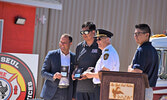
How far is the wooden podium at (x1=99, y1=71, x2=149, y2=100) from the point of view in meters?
3.14

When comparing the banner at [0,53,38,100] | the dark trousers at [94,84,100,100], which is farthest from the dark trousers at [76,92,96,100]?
the banner at [0,53,38,100]

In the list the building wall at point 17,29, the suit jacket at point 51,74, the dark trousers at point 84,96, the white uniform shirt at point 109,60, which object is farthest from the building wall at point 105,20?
the white uniform shirt at point 109,60

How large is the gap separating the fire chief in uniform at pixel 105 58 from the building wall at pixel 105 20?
4378 mm

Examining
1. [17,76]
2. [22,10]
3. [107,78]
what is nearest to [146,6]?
[22,10]

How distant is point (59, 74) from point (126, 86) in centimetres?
178

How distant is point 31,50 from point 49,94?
3637 mm

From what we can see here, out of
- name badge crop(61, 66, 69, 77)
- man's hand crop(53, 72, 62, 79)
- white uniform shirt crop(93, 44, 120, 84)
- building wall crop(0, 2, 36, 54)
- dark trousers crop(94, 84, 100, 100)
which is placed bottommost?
dark trousers crop(94, 84, 100, 100)

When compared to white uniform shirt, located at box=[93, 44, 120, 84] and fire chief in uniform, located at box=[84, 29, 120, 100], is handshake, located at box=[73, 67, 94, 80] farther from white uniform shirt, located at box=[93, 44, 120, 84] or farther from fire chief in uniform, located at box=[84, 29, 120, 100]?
white uniform shirt, located at box=[93, 44, 120, 84]

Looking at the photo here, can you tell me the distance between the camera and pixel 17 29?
8.09m

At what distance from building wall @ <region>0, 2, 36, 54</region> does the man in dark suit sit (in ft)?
10.8

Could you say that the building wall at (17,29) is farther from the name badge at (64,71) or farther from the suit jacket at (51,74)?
the name badge at (64,71)

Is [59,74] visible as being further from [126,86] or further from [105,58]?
[126,86]

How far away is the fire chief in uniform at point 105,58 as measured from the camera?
4074 millimetres

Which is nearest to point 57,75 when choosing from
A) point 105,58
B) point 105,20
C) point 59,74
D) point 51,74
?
point 59,74
